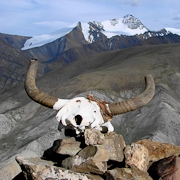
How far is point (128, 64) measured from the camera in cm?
4362

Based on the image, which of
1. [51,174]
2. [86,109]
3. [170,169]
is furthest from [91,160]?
[170,169]

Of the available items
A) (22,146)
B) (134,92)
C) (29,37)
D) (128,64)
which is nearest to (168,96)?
(134,92)

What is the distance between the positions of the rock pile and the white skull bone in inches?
10.3

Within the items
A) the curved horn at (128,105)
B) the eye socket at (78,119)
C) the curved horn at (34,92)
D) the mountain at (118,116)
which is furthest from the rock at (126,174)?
the mountain at (118,116)

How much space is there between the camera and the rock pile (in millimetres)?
5949

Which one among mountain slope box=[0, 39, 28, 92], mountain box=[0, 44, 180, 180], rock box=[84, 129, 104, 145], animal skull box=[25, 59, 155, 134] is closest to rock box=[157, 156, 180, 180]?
rock box=[84, 129, 104, 145]

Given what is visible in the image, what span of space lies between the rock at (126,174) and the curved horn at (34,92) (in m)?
2.06

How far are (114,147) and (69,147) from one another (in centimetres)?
80

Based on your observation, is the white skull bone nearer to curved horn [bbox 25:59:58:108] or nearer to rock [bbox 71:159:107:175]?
curved horn [bbox 25:59:58:108]

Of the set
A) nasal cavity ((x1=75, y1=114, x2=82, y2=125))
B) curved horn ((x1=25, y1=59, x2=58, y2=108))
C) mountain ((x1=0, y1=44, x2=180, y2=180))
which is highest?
curved horn ((x1=25, y1=59, x2=58, y2=108))

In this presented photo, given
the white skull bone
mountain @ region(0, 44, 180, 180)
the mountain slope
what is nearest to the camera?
the white skull bone

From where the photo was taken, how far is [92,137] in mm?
6461

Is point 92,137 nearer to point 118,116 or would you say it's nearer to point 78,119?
point 78,119

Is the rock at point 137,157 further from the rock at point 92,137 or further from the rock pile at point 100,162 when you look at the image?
the rock at point 92,137
